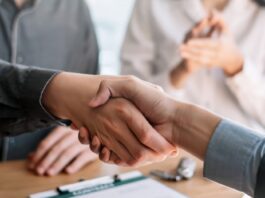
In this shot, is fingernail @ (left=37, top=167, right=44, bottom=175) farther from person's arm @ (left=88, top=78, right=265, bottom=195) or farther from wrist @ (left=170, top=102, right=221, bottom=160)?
wrist @ (left=170, top=102, right=221, bottom=160)

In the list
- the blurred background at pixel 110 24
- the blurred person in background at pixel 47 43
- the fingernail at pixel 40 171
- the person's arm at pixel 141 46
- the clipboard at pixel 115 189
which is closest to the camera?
the clipboard at pixel 115 189

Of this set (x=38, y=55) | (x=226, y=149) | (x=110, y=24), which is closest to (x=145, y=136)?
(x=226, y=149)

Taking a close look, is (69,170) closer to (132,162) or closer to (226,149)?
(132,162)

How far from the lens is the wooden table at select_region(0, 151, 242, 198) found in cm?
84

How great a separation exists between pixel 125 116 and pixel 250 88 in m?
0.68

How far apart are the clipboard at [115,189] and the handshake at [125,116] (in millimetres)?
41

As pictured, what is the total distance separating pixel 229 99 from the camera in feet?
4.76

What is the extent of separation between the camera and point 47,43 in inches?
49.8

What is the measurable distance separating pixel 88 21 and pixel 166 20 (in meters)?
0.33

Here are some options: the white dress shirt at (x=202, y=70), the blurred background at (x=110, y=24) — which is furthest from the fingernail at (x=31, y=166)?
the blurred background at (x=110, y=24)

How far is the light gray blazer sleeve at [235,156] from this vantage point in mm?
684

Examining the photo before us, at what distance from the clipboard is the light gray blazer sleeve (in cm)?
13

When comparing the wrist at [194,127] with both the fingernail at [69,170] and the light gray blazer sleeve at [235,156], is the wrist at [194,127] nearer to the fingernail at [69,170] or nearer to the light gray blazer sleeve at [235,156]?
the light gray blazer sleeve at [235,156]

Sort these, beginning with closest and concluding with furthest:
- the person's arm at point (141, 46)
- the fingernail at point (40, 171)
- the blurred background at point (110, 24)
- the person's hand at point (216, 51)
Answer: the fingernail at point (40, 171)
the person's hand at point (216, 51)
the person's arm at point (141, 46)
the blurred background at point (110, 24)
